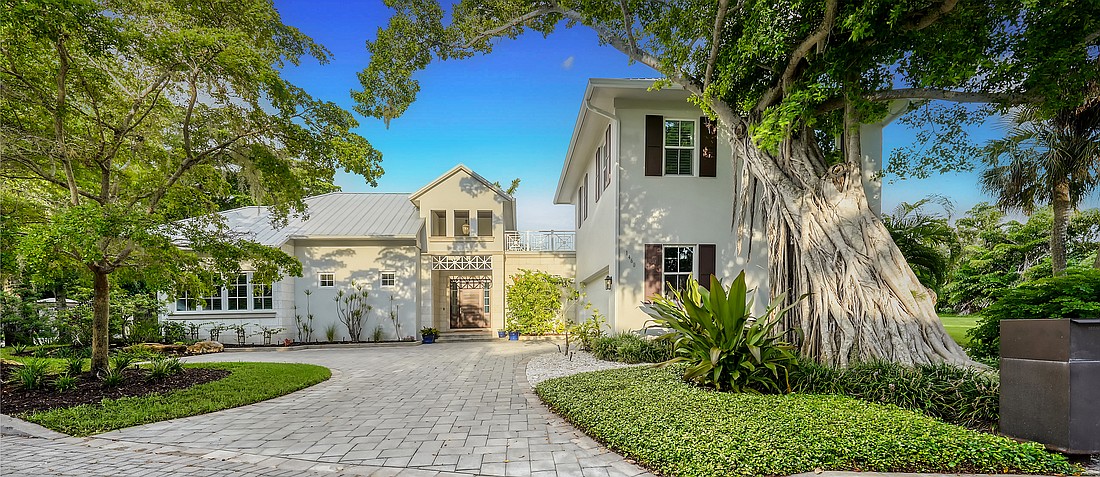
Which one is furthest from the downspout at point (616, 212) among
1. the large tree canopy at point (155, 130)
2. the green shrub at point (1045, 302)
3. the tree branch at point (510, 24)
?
the green shrub at point (1045, 302)

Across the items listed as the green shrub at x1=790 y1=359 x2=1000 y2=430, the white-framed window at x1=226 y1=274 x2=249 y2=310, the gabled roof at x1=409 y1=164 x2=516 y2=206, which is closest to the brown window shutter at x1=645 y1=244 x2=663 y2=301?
the green shrub at x1=790 y1=359 x2=1000 y2=430

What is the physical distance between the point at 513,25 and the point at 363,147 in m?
3.72

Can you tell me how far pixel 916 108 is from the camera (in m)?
7.16

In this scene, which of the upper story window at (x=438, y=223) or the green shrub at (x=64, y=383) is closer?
the green shrub at (x=64, y=383)

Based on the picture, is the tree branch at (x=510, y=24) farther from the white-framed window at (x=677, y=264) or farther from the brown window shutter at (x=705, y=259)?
the brown window shutter at (x=705, y=259)

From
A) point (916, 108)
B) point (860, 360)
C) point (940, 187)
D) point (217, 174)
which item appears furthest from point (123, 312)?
point (940, 187)

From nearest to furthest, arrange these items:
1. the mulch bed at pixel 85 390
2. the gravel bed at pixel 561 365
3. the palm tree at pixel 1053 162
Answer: the mulch bed at pixel 85 390 < the gravel bed at pixel 561 365 < the palm tree at pixel 1053 162

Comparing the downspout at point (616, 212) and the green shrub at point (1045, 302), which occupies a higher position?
the downspout at point (616, 212)

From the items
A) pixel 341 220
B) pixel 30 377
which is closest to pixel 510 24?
pixel 30 377

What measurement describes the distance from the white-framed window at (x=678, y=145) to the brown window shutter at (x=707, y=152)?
0.14m

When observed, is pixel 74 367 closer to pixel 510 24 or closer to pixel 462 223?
pixel 510 24

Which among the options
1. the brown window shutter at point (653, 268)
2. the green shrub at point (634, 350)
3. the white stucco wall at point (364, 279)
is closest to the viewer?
the green shrub at point (634, 350)

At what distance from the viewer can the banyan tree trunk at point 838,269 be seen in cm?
513

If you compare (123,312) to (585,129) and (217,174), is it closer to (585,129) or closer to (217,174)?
(217,174)
